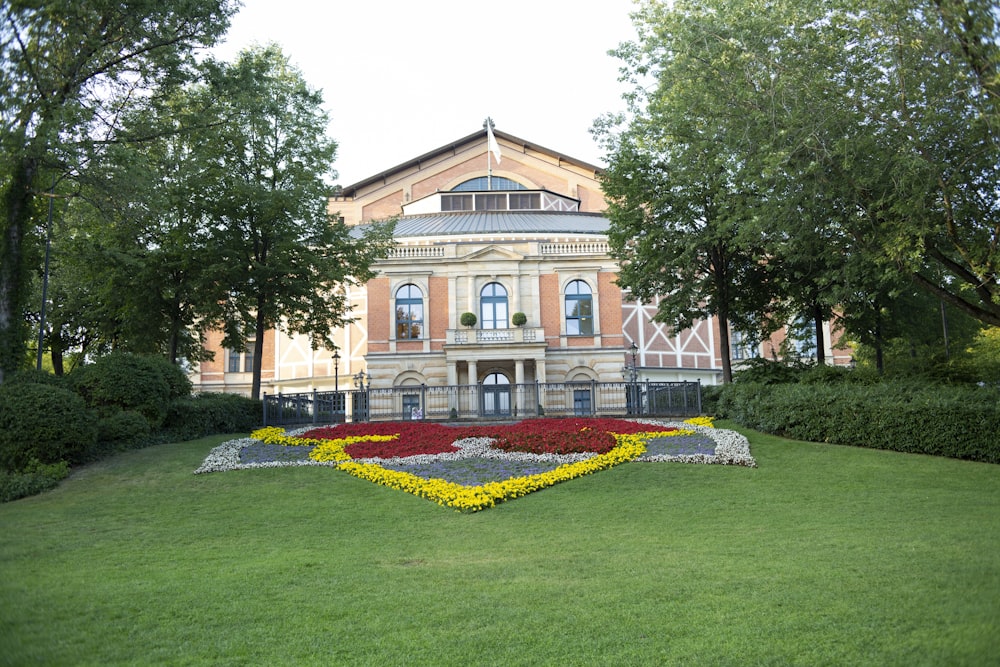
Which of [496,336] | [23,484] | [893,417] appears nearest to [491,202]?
[496,336]

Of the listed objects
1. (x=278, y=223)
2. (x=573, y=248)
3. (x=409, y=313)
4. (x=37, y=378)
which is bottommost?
(x=37, y=378)

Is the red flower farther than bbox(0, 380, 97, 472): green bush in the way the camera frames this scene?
Yes

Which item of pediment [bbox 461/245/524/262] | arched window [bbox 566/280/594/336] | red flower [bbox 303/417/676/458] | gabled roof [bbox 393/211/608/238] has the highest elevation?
gabled roof [bbox 393/211/608/238]

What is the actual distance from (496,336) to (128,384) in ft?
63.1

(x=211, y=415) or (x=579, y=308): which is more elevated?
(x=579, y=308)

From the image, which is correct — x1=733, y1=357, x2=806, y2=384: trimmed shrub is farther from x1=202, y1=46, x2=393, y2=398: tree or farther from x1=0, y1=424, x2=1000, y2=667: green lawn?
x1=202, y1=46, x2=393, y2=398: tree

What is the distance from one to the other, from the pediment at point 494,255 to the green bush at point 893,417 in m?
19.1

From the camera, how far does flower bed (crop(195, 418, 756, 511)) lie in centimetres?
1248

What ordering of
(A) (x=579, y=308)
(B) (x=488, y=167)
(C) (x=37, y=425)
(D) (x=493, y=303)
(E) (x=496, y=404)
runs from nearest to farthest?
(C) (x=37, y=425) < (E) (x=496, y=404) < (D) (x=493, y=303) < (A) (x=579, y=308) < (B) (x=488, y=167)

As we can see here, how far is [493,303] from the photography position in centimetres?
3647

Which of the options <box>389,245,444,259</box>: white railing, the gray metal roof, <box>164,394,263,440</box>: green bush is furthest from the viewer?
the gray metal roof

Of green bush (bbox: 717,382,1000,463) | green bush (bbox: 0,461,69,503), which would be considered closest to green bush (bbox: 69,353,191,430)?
green bush (bbox: 0,461,69,503)

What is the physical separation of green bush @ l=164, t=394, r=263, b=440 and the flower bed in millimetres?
1631

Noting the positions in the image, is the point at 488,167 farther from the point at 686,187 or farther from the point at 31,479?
the point at 31,479
